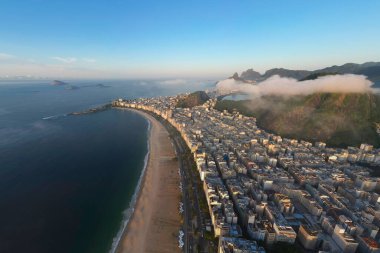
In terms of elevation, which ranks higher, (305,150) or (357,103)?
(357,103)

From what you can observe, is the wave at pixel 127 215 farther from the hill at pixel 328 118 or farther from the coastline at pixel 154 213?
the hill at pixel 328 118

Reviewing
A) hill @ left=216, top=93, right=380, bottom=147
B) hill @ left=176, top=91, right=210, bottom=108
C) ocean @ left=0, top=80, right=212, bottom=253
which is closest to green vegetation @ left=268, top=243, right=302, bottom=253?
ocean @ left=0, top=80, right=212, bottom=253

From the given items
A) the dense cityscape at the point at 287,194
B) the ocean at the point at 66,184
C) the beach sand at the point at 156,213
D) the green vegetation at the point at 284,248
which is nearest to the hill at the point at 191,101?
the ocean at the point at 66,184

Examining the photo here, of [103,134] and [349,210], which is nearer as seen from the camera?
[349,210]

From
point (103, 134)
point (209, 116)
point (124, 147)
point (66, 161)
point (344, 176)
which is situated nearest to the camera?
point (344, 176)

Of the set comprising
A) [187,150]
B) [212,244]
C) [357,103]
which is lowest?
[212,244]

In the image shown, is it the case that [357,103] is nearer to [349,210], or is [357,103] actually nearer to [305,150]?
[305,150]

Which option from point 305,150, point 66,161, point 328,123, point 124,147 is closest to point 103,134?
point 124,147

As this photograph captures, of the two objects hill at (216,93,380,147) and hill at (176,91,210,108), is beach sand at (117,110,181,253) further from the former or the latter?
hill at (176,91,210,108)
